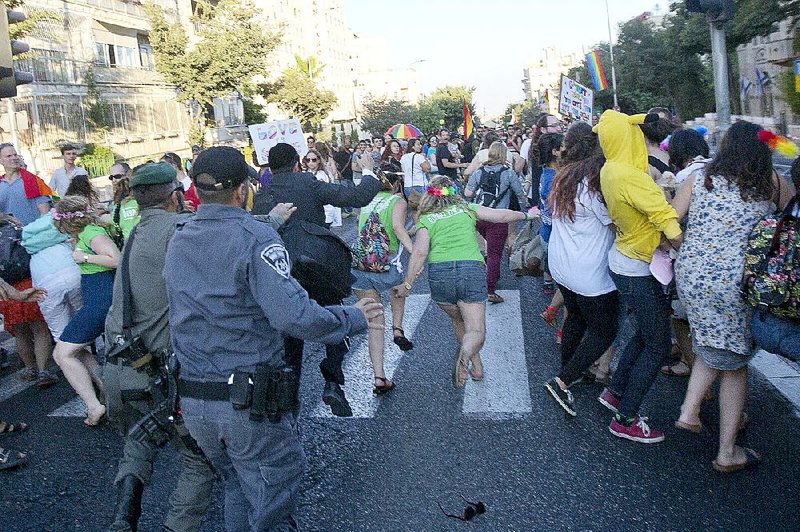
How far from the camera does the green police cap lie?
4043 millimetres

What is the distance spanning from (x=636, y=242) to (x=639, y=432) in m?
1.19

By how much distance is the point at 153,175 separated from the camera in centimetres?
409

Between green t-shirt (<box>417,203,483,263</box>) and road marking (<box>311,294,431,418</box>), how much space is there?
120 cm

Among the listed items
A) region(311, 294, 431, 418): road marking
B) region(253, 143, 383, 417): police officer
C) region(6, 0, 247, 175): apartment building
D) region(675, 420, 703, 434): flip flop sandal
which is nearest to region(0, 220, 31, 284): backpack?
region(253, 143, 383, 417): police officer

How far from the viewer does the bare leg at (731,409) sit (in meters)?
4.37

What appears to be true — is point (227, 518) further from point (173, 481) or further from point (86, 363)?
point (86, 363)

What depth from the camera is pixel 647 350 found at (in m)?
4.86

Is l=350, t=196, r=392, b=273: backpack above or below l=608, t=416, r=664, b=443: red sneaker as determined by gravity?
above

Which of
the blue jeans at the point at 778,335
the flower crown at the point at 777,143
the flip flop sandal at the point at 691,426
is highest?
the flower crown at the point at 777,143

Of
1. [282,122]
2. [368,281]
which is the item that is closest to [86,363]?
[368,281]

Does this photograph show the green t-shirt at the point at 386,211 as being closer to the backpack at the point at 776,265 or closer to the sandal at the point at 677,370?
the sandal at the point at 677,370

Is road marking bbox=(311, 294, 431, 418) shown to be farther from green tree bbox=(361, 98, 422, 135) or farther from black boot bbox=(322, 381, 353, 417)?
green tree bbox=(361, 98, 422, 135)

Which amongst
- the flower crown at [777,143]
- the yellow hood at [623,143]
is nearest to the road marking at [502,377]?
the yellow hood at [623,143]

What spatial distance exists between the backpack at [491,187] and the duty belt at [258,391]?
650 cm
